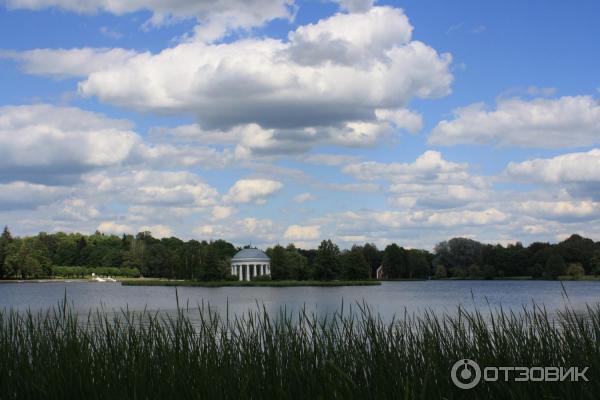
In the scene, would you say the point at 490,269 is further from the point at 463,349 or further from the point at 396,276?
the point at 463,349

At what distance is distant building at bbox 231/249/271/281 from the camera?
146m

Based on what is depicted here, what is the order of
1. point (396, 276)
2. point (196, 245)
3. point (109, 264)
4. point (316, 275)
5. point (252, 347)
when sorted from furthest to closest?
point (109, 264) → point (396, 276) → point (196, 245) → point (316, 275) → point (252, 347)

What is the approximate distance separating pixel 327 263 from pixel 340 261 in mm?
2999

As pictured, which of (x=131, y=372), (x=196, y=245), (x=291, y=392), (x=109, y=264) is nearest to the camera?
(x=291, y=392)

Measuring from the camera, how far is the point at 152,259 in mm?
161875

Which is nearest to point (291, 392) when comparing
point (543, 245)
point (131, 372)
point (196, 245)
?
point (131, 372)

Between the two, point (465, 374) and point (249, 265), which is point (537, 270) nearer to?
point (249, 265)

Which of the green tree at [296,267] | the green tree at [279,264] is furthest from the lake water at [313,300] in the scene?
the green tree at [279,264]

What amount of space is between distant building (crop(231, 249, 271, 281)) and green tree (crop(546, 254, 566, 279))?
55604 millimetres

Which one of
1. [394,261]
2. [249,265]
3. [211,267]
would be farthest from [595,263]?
[211,267]

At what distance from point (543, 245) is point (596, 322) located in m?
144

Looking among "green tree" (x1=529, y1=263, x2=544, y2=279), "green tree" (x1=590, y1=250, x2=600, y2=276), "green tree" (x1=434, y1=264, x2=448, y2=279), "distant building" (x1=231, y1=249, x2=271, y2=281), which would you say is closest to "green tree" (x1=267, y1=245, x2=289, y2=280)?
"distant building" (x1=231, y1=249, x2=271, y2=281)

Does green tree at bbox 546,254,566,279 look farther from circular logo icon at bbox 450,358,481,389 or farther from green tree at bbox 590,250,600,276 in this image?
circular logo icon at bbox 450,358,481,389

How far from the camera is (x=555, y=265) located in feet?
429
